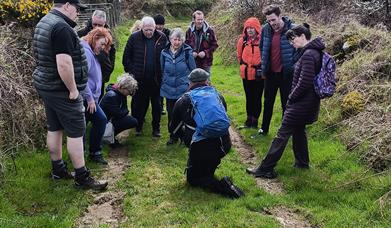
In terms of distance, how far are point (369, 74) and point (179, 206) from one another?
5080 mm

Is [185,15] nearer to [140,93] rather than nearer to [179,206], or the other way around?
[140,93]

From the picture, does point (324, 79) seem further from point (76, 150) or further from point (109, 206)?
point (76, 150)

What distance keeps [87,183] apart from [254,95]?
13.5ft

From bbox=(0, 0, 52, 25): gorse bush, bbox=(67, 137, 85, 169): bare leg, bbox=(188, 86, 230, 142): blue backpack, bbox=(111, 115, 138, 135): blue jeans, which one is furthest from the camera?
bbox=(0, 0, 52, 25): gorse bush

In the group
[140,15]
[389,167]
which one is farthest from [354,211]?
[140,15]

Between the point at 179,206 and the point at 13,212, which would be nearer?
the point at 13,212

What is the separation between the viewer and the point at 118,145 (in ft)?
26.0

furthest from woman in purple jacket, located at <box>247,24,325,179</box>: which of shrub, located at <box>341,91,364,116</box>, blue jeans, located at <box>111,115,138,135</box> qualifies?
blue jeans, located at <box>111,115,138,135</box>

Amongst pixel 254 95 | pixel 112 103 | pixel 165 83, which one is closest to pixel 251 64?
pixel 254 95

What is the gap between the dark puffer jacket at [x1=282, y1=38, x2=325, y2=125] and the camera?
597 centimetres

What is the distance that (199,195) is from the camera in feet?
19.2

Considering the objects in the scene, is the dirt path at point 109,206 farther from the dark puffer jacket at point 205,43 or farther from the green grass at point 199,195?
the dark puffer jacket at point 205,43

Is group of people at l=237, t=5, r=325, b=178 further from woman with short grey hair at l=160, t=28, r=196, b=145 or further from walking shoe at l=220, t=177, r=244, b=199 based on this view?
woman with short grey hair at l=160, t=28, r=196, b=145

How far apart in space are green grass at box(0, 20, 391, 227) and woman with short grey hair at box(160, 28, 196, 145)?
1104 mm
